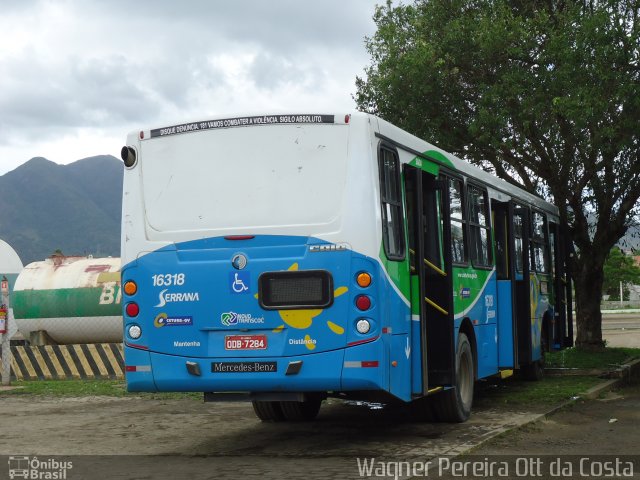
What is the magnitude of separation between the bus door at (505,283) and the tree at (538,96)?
1884 millimetres

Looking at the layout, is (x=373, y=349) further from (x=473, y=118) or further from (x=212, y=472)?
(x=473, y=118)

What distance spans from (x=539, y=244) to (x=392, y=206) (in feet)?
26.6

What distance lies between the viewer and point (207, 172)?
32.8 feet

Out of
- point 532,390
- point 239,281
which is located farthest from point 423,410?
point 532,390

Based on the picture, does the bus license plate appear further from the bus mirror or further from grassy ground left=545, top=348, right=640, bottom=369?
grassy ground left=545, top=348, right=640, bottom=369

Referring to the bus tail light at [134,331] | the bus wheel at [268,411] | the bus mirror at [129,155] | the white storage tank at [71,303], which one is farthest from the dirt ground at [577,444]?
the white storage tank at [71,303]

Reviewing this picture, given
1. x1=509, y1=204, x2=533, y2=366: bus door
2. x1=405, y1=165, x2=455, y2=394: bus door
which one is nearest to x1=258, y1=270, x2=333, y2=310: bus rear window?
x1=405, y1=165, x2=455, y2=394: bus door

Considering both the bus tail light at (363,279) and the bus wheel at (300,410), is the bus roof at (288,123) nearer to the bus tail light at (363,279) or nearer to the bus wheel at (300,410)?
the bus tail light at (363,279)

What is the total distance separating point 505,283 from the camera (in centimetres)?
1477

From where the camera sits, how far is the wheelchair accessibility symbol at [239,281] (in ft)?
31.6

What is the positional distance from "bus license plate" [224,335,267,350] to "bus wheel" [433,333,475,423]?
3.03 meters

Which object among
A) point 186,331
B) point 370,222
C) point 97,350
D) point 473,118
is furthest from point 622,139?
point 97,350

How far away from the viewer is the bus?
9414 mm

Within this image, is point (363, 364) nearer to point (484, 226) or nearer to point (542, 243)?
point (484, 226)
